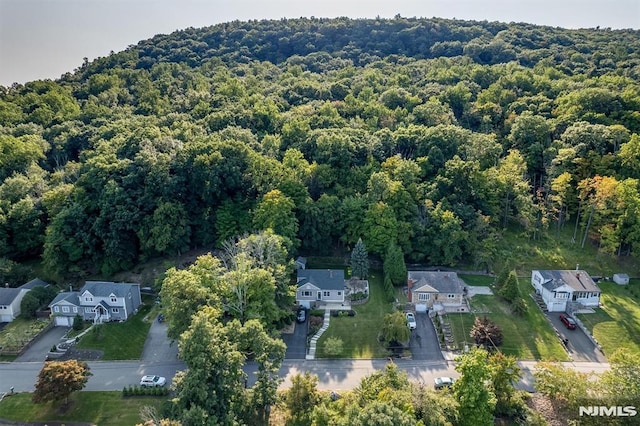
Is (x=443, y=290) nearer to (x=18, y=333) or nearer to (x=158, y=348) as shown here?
(x=158, y=348)

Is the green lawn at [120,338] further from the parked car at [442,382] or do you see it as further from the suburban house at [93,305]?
the parked car at [442,382]

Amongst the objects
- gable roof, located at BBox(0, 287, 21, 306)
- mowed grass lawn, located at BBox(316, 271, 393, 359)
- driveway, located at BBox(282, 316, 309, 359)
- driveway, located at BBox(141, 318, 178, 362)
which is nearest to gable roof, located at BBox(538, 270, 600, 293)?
mowed grass lawn, located at BBox(316, 271, 393, 359)

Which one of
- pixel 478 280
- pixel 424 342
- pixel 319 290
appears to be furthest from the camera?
pixel 478 280

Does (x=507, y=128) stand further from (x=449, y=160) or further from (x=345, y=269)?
(x=345, y=269)

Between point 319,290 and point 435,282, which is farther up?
point 435,282

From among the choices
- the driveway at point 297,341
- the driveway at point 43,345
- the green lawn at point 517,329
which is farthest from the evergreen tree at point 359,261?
the driveway at point 43,345

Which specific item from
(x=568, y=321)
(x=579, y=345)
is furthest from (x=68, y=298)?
(x=568, y=321)

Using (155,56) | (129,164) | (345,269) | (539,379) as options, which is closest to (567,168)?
(345,269)
